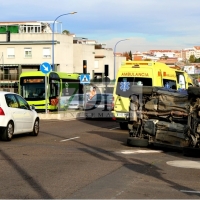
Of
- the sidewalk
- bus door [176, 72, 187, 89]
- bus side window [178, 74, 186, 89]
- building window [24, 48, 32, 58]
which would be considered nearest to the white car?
bus door [176, 72, 187, 89]

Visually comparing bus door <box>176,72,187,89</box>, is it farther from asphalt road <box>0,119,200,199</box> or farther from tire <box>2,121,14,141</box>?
tire <box>2,121,14,141</box>

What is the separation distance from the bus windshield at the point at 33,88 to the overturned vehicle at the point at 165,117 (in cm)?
2038

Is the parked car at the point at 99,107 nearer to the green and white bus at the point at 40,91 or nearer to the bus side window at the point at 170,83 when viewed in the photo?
Answer: the green and white bus at the point at 40,91

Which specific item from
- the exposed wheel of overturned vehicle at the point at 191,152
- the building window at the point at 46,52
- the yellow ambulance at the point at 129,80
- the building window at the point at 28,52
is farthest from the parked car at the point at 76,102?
the building window at the point at 28,52

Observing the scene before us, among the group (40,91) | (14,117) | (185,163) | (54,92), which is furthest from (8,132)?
(54,92)

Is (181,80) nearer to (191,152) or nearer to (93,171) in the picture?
(191,152)

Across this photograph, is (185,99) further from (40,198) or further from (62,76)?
(62,76)

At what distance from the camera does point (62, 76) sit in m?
37.5

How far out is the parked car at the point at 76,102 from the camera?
36250 millimetres

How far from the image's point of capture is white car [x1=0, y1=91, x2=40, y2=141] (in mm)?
16078

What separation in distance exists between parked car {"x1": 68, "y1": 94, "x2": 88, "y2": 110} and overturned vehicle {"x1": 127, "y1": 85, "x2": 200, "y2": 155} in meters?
21.4

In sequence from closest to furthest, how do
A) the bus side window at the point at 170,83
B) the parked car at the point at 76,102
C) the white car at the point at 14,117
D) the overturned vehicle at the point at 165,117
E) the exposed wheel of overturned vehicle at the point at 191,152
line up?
the exposed wheel of overturned vehicle at the point at 191,152
the overturned vehicle at the point at 165,117
the white car at the point at 14,117
the bus side window at the point at 170,83
the parked car at the point at 76,102

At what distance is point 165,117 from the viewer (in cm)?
1402

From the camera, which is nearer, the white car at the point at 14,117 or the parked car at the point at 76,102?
the white car at the point at 14,117
